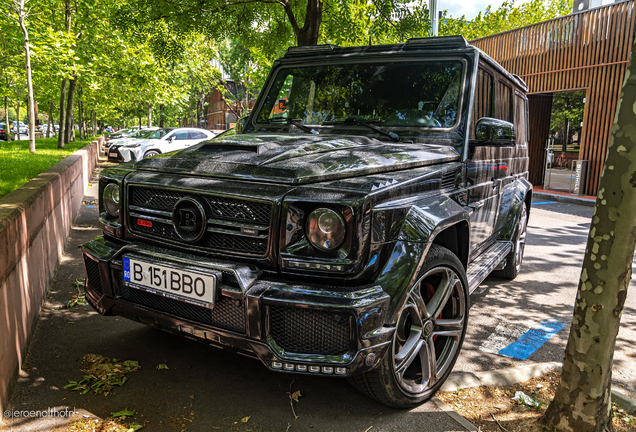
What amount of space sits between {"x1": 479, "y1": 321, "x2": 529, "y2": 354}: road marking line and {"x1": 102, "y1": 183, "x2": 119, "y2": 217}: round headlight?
2.86 m

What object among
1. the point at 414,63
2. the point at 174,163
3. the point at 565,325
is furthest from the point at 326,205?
the point at 565,325

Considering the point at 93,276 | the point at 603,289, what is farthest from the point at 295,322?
the point at 603,289

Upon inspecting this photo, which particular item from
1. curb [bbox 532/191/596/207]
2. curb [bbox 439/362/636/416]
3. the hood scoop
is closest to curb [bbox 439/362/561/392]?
curb [bbox 439/362/636/416]

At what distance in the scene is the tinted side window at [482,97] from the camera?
3.48 m

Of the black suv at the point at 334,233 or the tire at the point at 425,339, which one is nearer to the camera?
the black suv at the point at 334,233

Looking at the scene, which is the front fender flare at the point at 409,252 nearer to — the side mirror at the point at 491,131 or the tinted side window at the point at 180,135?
the side mirror at the point at 491,131

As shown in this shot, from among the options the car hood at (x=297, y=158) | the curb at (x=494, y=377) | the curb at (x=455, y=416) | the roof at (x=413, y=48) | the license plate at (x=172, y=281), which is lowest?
the curb at (x=455, y=416)

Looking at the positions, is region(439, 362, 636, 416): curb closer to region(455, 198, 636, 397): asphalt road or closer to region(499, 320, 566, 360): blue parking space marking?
region(455, 198, 636, 397): asphalt road

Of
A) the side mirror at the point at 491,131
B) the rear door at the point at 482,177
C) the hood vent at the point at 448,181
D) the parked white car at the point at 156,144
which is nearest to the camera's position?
the hood vent at the point at 448,181

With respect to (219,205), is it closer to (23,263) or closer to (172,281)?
(172,281)

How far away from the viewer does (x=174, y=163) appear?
2729mm

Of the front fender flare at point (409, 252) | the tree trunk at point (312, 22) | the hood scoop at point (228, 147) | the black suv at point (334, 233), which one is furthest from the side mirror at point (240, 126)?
the tree trunk at point (312, 22)

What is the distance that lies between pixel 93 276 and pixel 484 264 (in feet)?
9.28

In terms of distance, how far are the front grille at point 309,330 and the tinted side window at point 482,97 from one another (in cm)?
194
